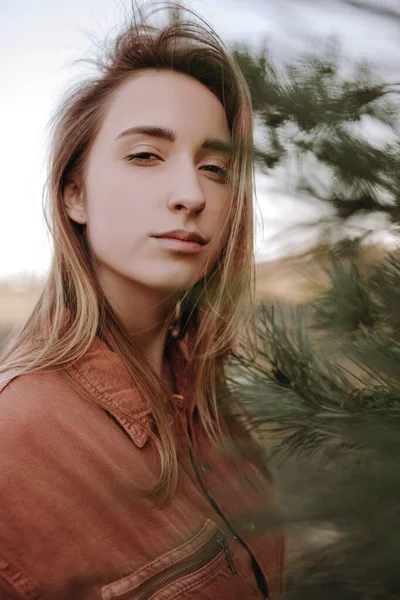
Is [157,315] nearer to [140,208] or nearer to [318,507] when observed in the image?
[140,208]

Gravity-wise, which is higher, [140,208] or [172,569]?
[140,208]

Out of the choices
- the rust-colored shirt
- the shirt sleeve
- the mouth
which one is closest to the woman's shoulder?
the rust-colored shirt

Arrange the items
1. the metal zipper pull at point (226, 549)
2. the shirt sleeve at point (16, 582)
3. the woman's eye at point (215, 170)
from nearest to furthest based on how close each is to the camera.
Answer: the shirt sleeve at point (16, 582) → the metal zipper pull at point (226, 549) → the woman's eye at point (215, 170)

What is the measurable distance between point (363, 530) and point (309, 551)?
39 mm

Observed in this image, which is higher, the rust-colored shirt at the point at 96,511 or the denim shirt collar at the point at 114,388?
the denim shirt collar at the point at 114,388

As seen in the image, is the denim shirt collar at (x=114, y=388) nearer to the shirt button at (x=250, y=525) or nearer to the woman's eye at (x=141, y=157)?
the woman's eye at (x=141, y=157)

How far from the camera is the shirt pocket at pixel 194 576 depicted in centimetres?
79

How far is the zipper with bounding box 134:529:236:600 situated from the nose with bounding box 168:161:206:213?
1.76ft

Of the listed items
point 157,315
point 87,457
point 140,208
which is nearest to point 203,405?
point 157,315

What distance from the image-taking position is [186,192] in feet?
3.03

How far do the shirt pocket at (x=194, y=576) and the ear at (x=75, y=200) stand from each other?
0.62m

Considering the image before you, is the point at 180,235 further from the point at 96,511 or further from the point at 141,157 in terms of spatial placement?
the point at 96,511

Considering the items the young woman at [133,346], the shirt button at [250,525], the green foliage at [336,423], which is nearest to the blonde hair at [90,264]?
the young woman at [133,346]

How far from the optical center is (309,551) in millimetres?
338
